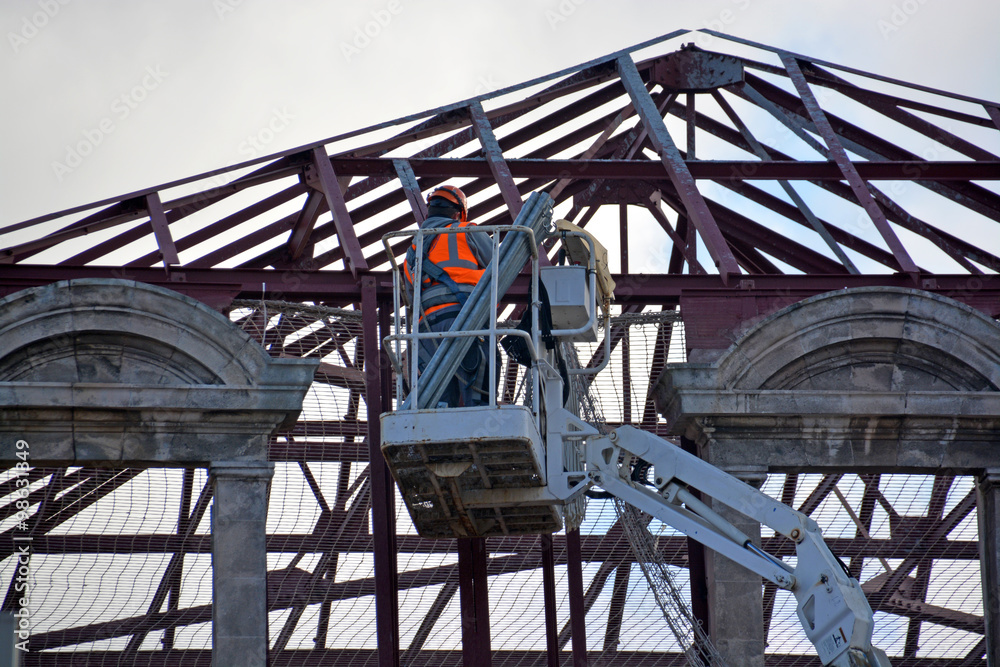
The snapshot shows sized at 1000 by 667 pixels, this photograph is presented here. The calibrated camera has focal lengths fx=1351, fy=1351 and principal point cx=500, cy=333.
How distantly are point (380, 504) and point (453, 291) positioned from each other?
2.38 meters

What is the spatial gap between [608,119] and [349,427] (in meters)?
5.44

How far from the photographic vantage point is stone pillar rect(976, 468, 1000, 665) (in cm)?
1175

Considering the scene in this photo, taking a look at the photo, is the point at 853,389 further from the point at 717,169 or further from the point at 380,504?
the point at 380,504

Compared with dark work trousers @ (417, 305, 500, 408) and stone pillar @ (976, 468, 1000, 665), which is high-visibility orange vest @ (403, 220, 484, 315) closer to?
dark work trousers @ (417, 305, 500, 408)

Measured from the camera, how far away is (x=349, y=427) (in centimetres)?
1673

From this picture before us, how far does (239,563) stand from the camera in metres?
11.6

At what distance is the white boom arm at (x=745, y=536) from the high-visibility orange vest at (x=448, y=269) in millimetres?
1631

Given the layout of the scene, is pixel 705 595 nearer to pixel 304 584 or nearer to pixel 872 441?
pixel 872 441

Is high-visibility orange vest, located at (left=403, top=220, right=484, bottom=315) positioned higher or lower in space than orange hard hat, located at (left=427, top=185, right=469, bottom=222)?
lower

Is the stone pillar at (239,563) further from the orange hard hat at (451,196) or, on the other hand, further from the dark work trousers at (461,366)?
the orange hard hat at (451,196)

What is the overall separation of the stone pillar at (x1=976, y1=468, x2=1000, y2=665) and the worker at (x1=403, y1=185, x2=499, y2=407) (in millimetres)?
4722

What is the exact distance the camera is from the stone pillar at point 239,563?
11.3 meters

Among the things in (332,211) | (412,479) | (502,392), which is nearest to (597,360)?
(502,392)

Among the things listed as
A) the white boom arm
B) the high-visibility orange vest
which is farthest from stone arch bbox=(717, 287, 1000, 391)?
the high-visibility orange vest
